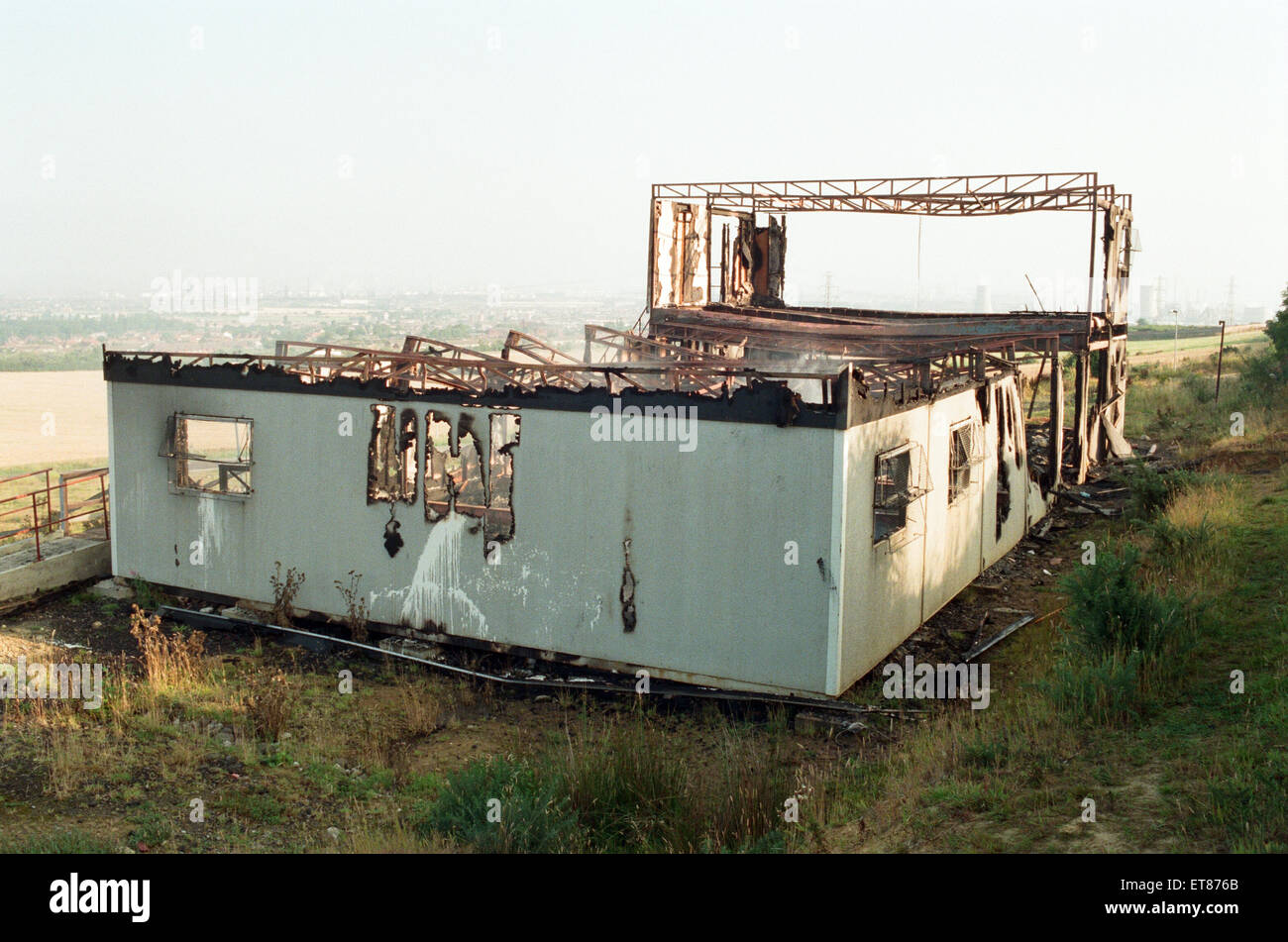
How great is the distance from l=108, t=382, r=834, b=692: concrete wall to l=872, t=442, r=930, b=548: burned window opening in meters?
1.18

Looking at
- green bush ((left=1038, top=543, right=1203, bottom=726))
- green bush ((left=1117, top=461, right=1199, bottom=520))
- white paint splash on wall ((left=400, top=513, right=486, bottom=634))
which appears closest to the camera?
green bush ((left=1038, top=543, right=1203, bottom=726))

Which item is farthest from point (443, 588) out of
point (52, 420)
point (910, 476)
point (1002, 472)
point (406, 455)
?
point (52, 420)

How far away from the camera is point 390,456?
13398mm

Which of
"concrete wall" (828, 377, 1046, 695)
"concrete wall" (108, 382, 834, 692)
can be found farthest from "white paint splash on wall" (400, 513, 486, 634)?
"concrete wall" (828, 377, 1046, 695)

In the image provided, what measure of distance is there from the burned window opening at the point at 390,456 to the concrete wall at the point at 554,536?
0.15m

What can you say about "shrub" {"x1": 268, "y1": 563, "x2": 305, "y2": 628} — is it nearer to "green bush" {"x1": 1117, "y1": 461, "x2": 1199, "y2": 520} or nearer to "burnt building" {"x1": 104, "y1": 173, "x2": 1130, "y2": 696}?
"burnt building" {"x1": 104, "y1": 173, "x2": 1130, "y2": 696}

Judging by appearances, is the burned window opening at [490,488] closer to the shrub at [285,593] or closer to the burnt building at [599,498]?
the burnt building at [599,498]

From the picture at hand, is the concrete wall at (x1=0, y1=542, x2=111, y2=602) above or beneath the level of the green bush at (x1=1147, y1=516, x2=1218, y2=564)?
beneath

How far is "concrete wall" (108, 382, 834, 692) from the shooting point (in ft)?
34.9

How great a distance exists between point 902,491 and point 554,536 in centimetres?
399

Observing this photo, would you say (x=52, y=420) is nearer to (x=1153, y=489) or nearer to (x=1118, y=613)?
(x=1153, y=489)

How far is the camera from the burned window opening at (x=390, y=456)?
42.5 ft
